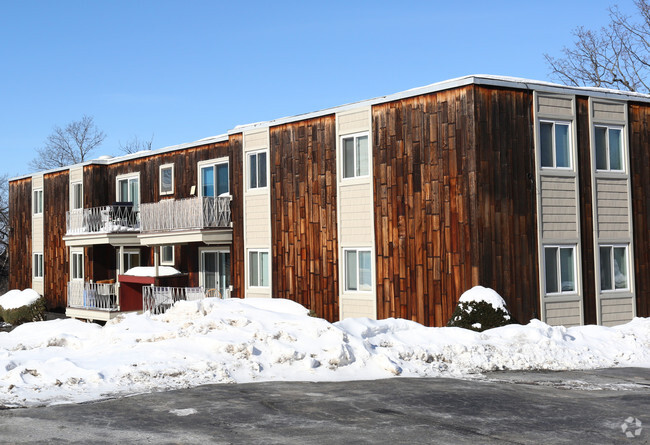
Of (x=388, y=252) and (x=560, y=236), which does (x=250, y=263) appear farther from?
(x=560, y=236)

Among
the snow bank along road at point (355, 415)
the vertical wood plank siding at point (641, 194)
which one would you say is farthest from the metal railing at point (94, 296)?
the snow bank along road at point (355, 415)

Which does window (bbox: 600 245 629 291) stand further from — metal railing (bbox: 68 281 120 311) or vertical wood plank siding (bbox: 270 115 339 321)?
metal railing (bbox: 68 281 120 311)

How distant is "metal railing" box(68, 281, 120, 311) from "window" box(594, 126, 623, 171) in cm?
1865

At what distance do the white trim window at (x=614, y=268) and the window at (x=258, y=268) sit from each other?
34.7ft

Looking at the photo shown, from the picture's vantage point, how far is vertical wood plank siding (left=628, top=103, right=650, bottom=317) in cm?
2150

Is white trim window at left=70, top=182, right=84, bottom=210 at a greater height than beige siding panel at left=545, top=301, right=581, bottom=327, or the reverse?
white trim window at left=70, top=182, right=84, bottom=210

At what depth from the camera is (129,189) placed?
110ft

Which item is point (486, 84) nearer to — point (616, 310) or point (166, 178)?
point (616, 310)

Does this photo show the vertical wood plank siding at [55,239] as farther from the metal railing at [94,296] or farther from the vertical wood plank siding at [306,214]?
the vertical wood plank siding at [306,214]

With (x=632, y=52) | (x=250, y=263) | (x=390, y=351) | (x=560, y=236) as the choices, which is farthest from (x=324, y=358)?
(x=632, y=52)

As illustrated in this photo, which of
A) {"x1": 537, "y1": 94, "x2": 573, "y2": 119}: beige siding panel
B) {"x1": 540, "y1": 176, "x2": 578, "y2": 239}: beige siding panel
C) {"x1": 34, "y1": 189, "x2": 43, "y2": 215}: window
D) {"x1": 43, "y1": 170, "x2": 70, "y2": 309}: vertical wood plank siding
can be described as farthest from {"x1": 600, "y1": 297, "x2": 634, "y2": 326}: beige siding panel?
{"x1": 34, "y1": 189, "x2": 43, "y2": 215}: window

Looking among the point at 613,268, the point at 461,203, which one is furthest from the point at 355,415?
the point at 613,268

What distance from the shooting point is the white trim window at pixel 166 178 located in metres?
30.8

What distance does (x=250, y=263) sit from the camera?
85.3ft
